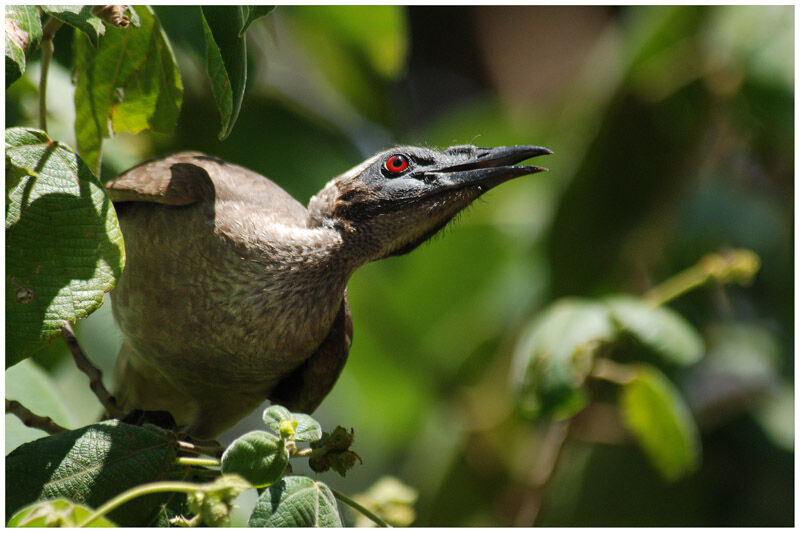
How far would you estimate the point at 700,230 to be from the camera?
16.2 ft

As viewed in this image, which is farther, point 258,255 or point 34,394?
point 258,255

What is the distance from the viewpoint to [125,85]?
2148mm

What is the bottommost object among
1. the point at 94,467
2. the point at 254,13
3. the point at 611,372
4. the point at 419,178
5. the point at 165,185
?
the point at 94,467

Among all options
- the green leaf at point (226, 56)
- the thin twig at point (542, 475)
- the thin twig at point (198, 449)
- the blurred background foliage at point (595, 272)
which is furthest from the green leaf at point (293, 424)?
the blurred background foliage at point (595, 272)

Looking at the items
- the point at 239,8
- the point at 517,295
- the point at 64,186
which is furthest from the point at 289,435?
the point at 517,295

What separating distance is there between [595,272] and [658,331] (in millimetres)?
1771

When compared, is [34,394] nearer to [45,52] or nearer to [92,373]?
[92,373]

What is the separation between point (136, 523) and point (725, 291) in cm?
437

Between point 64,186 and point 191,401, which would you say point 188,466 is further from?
point 191,401

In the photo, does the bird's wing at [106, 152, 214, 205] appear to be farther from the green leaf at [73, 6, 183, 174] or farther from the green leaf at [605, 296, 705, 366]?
the green leaf at [605, 296, 705, 366]

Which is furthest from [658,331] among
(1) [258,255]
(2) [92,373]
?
(2) [92,373]

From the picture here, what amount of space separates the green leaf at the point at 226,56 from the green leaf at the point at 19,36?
0.33 m

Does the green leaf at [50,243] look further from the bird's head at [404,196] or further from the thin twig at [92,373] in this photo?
the bird's head at [404,196]

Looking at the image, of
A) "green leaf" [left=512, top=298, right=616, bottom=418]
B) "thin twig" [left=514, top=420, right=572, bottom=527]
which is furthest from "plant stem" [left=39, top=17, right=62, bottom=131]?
"thin twig" [left=514, top=420, right=572, bottom=527]
